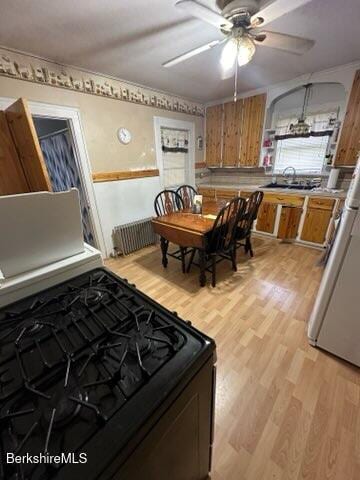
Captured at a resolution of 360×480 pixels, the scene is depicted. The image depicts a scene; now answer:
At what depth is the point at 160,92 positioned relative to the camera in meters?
3.41

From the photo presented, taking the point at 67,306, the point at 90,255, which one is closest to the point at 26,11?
the point at 90,255

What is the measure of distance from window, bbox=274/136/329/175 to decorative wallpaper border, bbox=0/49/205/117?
2.14m

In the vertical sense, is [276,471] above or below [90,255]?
below

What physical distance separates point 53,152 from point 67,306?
3297mm

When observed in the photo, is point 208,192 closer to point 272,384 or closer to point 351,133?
point 351,133

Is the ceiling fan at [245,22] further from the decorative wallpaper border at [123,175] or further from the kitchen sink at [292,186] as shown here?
the kitchen sink at [292,186]

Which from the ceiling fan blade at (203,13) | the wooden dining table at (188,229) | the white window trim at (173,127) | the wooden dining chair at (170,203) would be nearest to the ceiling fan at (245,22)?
the ceiling fan blade at (203,13)

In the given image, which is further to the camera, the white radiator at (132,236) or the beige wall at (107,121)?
the white radiator at (132,236)

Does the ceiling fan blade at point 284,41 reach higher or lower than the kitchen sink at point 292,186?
higher

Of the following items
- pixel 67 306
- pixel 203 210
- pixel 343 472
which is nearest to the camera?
pixel 67 306

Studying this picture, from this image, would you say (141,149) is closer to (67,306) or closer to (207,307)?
(207,307)

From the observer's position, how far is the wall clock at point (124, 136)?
3.03 m

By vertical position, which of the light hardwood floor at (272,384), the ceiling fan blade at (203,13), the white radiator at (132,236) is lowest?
the light hardwood floor at (272,384)

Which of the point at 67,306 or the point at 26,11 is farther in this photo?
the point at 26,11
